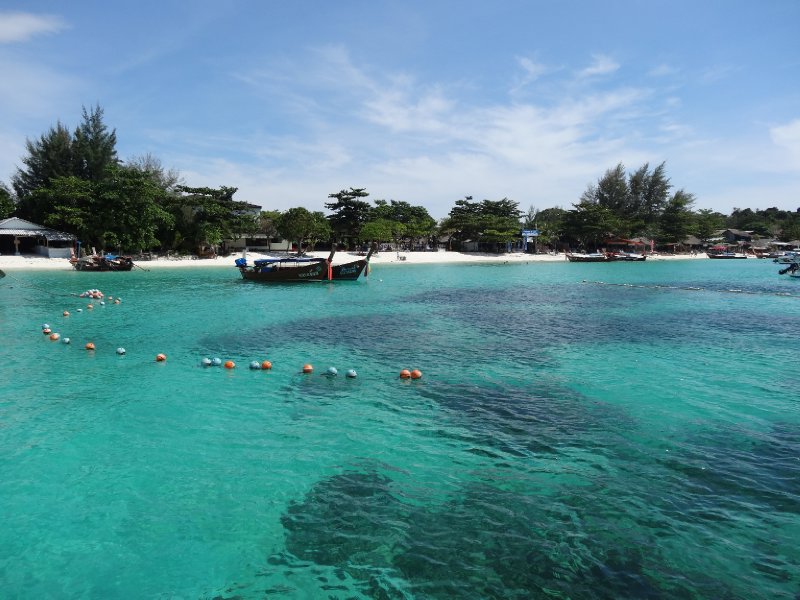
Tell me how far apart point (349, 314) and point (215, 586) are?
20.0 meters

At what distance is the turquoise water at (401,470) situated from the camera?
5.71m

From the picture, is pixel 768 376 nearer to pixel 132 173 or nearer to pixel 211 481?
pixel 211 481

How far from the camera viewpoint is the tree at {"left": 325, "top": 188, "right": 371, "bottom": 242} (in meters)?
79.8

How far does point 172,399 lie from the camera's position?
1188cm

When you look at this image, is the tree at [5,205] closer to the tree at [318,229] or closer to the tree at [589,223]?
the tree at [318,229]

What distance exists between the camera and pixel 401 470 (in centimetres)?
816

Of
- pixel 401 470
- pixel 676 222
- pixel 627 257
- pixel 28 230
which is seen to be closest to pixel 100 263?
pixel 28 230

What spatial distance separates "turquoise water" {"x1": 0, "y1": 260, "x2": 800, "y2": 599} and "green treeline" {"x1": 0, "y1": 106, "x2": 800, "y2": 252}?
42.4 m

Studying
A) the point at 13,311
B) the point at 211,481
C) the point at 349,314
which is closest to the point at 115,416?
the point at 211,481

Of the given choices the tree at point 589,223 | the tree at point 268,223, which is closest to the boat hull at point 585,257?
the tree at point 589,223

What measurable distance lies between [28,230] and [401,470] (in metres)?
63.3

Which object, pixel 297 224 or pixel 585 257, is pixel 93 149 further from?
pixel 585 257

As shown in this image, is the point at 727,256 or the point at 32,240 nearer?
the point at 32,240

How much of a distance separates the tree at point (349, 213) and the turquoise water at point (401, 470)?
63907 millimetres
